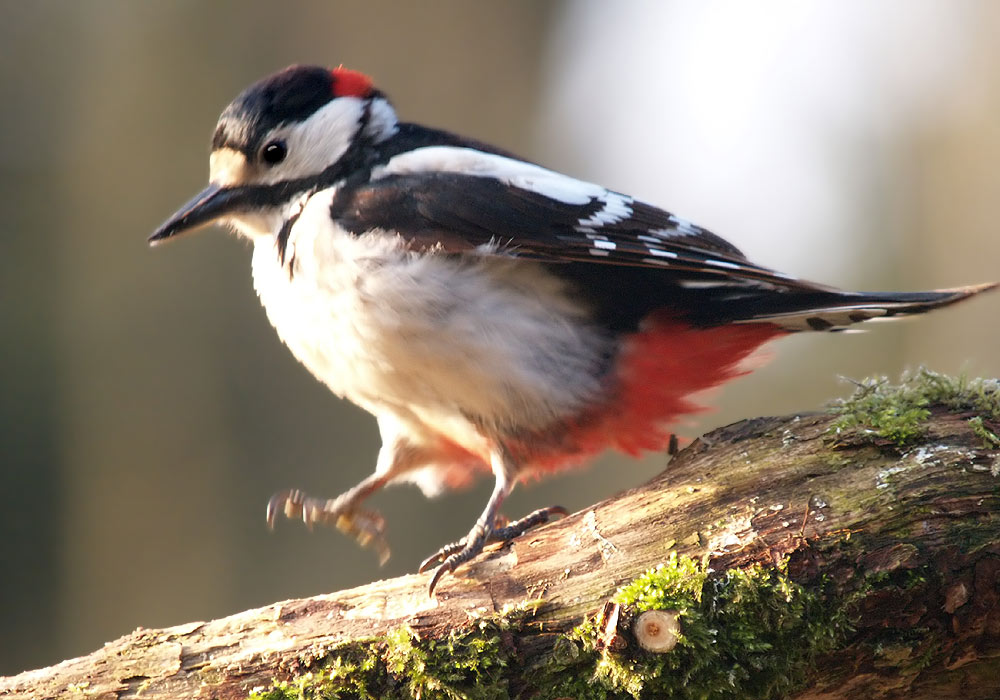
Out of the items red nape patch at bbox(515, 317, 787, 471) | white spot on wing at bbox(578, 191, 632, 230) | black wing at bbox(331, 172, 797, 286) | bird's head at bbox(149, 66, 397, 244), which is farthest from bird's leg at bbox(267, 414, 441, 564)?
white spot on wing at bbox(578, 191, 632, 230)

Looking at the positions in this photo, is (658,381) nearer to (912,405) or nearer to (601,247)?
(601,247)

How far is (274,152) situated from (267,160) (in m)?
0.04

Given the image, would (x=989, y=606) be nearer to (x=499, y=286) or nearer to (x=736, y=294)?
→ (x=736, y=294)

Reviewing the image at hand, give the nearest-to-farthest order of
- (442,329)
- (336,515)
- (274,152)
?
1. (442,329)
2. (274,152)
3. (336,515)

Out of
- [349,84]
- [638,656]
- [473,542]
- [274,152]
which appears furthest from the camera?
[349,84]

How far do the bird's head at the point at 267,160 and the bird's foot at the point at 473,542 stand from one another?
49.4 inches

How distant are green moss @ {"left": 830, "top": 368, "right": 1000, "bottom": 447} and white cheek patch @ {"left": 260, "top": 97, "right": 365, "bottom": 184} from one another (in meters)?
1.85

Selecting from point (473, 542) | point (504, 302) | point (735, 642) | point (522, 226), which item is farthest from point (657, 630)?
point (522, 226)

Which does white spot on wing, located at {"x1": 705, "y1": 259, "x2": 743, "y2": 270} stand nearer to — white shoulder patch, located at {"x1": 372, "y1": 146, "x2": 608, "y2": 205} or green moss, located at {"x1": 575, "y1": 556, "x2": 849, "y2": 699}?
white shoulder patch, located at {"x1": 372, "y1": 146, "x2": 608, "y2": 205}

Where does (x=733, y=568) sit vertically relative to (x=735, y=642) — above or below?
above

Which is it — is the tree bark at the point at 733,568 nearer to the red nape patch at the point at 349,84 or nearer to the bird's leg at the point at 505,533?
the bird's leg at the point at 505,533

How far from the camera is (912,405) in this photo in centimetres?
223

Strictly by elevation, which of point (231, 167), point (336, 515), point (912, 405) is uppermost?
point (231, 167)

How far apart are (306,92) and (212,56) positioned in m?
4.18
